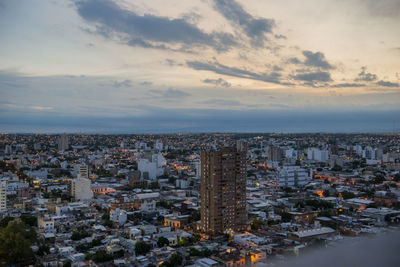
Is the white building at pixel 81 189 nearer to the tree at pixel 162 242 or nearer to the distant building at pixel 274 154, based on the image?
the tree at pixel 162 242

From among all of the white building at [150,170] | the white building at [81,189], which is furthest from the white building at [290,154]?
the white building at [81,189]

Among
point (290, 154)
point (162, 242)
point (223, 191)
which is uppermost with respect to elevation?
point (223, 191)

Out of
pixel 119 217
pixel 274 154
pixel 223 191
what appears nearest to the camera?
pixel 223 191

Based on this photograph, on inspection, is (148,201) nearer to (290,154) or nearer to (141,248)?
(141,248)

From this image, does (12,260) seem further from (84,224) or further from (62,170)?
(62,170)

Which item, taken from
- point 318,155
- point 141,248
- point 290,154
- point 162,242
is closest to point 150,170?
point 162,242

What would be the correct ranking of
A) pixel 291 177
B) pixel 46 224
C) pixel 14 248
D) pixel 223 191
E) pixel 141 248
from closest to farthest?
pixel 14 248 → pixel 141 248 → pixel 223 191 → pixel 46 224 → pixel 291 177

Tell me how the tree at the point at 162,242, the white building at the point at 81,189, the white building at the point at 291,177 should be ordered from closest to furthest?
the tree at the point at 162,242 < the white building at the point at 81,189 < the white building at the point at 291,177
